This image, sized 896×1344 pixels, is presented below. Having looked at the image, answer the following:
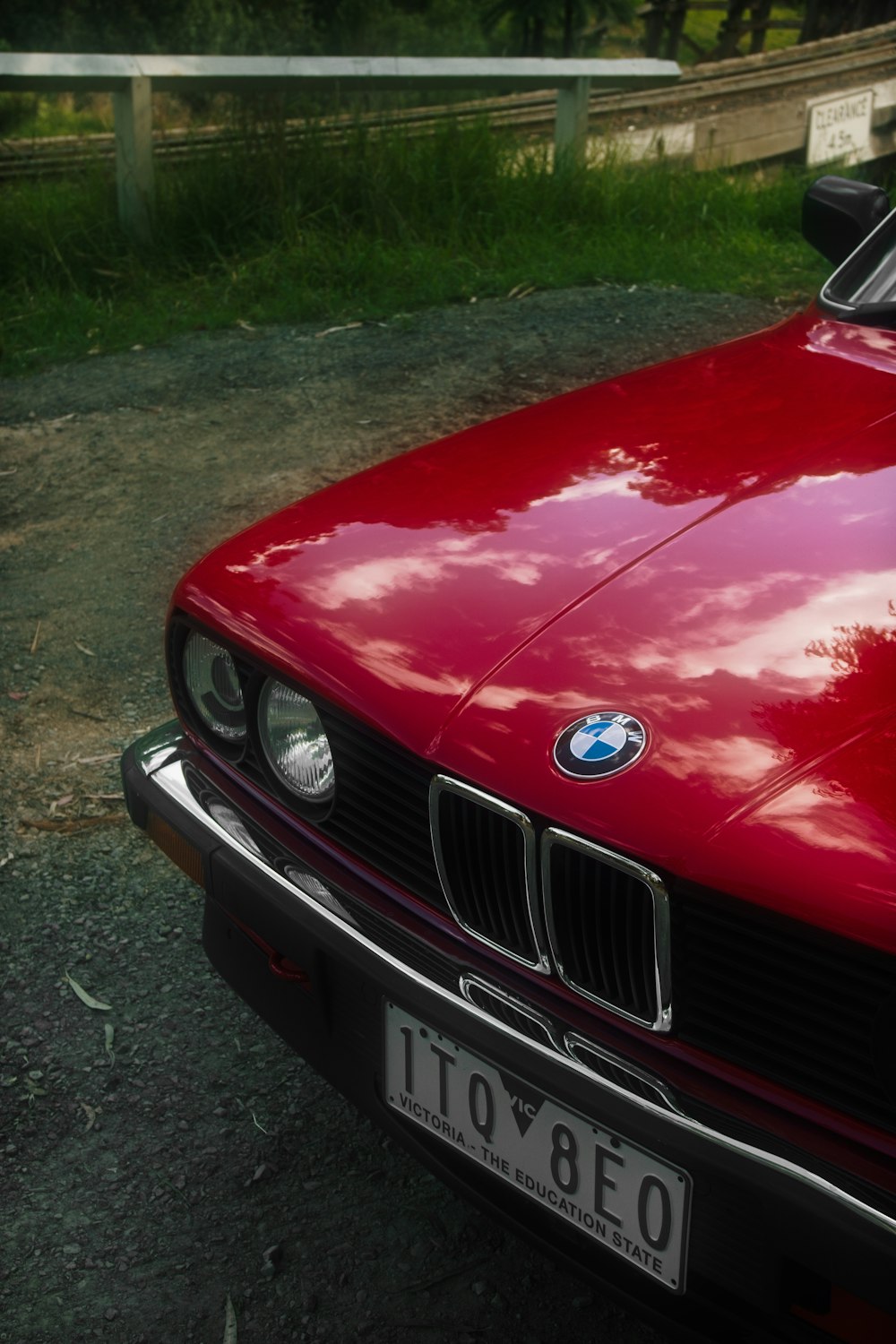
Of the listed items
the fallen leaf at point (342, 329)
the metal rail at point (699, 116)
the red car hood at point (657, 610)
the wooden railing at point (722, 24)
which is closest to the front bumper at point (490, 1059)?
the red car hood at point (657, 610)

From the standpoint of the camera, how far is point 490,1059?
1.52 m

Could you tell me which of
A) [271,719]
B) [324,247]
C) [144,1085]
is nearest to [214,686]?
[271,719]

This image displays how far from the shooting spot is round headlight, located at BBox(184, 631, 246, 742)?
1986 millimetres

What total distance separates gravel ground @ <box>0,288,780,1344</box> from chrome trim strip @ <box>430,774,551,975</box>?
2.20 feet

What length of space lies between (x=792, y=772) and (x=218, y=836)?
93 centimetres

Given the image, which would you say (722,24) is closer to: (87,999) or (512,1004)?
(87,999)

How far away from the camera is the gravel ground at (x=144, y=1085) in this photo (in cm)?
189

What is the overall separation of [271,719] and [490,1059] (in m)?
0.62

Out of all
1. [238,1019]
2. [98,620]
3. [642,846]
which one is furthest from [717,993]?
[98,620]

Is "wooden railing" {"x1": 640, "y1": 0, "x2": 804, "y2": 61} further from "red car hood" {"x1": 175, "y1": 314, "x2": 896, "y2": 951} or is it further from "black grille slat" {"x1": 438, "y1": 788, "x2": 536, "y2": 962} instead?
"black grille slat" {"x1": 438, "y1": 788, "x2": 536, "y2": 962}

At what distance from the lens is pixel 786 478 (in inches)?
75.8

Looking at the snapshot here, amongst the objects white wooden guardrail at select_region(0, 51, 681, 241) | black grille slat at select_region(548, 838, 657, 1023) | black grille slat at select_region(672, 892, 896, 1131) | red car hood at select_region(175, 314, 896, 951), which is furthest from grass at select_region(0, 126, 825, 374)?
black grille slat at select_region(672, 892, 896, 1131)

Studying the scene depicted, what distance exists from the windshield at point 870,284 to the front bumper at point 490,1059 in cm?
153

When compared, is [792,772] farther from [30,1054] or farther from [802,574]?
[30,1054]
